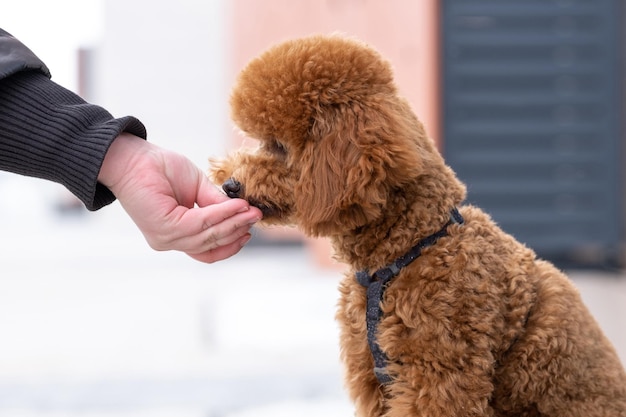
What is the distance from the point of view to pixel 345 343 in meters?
1.18

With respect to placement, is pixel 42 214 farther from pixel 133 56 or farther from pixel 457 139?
pixel 457 139

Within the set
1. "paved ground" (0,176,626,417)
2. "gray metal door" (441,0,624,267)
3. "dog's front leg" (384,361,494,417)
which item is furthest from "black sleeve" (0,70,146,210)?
"gray metal door" (441,0,624,267)

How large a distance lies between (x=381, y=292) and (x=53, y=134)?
547 millimetres

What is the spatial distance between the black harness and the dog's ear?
3.3 inches

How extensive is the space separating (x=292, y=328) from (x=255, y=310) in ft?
1.34

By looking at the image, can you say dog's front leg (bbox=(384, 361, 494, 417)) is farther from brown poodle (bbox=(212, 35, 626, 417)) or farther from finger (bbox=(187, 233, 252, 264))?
finger (bbox=(187, 233, 252, 264))

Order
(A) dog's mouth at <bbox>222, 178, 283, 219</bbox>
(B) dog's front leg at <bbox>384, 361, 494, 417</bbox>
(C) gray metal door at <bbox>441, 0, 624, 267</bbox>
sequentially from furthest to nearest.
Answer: (C) gray metal door at <bbox>441, 0, 624, 267</bbox> < (A) dog's mouth at <bbox>222, 178, 283, 219</bbox> < (B) dog's front leg at <bbox>384, 361, 494, 417</bbox>

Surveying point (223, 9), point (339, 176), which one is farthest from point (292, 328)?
point (223, 9)

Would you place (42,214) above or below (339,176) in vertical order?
below

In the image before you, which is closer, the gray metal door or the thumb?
the thumb

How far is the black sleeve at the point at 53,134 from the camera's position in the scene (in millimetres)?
1080

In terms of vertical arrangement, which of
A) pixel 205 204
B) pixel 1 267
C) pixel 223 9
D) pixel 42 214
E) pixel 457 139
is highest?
pixel 223 9

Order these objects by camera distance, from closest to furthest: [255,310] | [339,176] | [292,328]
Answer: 1. [339,176]
2. [292,328]
3. [255,310]

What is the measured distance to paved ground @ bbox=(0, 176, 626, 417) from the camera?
76.8 inches
